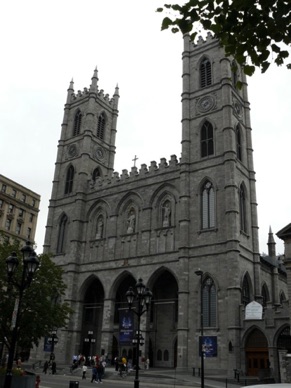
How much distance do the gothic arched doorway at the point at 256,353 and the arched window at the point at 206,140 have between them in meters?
18.4

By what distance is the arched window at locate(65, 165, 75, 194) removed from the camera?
5603 cm

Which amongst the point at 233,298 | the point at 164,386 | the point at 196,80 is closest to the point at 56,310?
the point at 164,386

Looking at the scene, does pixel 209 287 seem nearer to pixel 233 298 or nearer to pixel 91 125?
pixel 233 298

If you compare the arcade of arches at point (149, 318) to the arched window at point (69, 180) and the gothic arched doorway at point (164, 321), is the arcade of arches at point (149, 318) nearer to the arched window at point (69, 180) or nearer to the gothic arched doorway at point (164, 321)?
the gothic arched doorway at point (164, 321)

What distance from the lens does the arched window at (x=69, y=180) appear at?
56.0 meters

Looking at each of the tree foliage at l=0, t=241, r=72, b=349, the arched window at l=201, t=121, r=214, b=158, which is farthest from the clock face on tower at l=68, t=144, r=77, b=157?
the tree foliage at l=0, t=241, r=72, b=349

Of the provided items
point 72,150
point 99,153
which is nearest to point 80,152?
point 72,150

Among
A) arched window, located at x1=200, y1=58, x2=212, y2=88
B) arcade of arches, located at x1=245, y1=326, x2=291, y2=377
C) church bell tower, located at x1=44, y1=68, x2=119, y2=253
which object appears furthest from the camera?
church bell tower, located at x1=44, y1=68, x2=119, y2=253

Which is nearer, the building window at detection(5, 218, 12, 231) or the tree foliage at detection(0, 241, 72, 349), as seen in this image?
the tree foliage at detection(0, 241, 72, 349)

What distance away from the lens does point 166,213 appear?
4466 cm

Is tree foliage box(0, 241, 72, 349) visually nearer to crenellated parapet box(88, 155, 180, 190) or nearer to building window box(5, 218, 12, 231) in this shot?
crenellated parapet box(88, 155, 180, 190)

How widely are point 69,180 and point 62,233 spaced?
748cm

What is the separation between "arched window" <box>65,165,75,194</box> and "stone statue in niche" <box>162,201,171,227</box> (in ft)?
52.2

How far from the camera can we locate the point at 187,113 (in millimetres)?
47250
